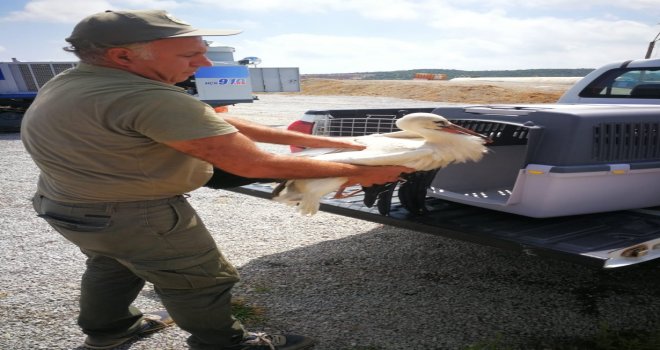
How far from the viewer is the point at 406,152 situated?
271 centimetres

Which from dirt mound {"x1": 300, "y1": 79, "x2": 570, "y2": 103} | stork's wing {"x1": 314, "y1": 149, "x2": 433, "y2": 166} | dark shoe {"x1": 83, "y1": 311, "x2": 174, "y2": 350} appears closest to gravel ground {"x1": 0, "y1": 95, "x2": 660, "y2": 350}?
dark shoe {"x1": 83, "y1": 311, "x2": 174, "y2": 350}

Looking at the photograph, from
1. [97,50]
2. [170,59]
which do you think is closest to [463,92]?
[170,59]

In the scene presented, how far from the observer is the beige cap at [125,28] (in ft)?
7.30

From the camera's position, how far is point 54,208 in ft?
8.04

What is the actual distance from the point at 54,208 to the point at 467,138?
6.52 ft

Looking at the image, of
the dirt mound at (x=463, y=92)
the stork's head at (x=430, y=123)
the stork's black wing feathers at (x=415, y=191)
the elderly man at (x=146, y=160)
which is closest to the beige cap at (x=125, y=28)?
the elderly man at (x=146, y=160)

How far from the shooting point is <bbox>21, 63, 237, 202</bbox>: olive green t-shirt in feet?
6.95

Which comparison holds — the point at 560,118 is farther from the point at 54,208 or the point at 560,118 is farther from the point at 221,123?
the point at 54,208

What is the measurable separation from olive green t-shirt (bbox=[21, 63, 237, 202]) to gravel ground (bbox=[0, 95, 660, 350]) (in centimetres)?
112

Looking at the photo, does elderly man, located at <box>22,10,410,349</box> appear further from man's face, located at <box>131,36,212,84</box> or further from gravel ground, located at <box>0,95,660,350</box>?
gravel ground, located at <box>0,95,660,350</box>

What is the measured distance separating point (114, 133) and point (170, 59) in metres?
0.40

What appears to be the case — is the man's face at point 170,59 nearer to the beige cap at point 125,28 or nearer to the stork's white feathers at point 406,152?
the beige cap at point 125,28

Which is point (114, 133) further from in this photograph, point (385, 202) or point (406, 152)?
point (385, 202)

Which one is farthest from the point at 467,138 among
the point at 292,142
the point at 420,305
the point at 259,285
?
the point at 259,285
